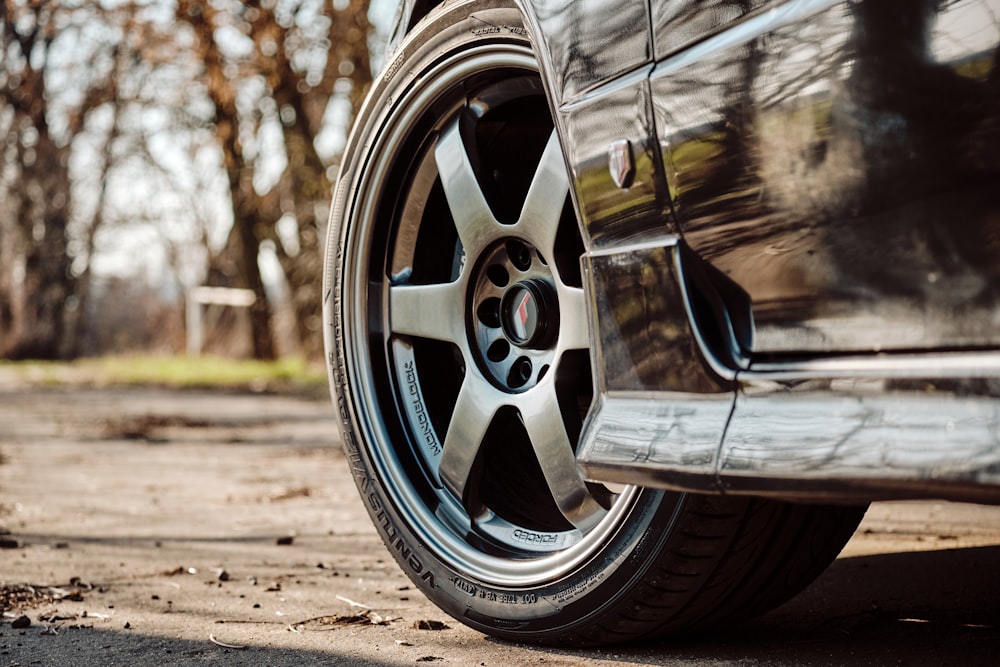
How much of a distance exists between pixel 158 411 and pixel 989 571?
23.4 ft

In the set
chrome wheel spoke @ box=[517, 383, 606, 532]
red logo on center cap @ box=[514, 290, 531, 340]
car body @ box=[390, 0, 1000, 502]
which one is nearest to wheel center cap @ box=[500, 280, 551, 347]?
red logo on center cap @ box=[514, 290, 531, 340]

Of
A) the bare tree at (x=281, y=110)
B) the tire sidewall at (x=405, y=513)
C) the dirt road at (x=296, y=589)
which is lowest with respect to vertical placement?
the dirt road at (x=296, y=589)

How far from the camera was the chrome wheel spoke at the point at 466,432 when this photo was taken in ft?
7.13

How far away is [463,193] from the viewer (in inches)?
89.0

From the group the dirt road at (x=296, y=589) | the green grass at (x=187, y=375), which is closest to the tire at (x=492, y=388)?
the dirt road at (x=296, y=589)

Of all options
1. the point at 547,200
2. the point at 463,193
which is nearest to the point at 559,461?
the point at 547,200

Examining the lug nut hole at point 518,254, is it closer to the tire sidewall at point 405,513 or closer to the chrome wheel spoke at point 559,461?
Answer: the chrome wheel spoke at point 559,461

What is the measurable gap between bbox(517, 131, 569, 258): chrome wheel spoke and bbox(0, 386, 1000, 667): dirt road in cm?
75

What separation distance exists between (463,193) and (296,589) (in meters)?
1.02

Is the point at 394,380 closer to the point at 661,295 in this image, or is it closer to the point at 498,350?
the point at 498,350

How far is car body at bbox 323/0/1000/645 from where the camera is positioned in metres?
1.32

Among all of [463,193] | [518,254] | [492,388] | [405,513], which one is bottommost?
[405,513]

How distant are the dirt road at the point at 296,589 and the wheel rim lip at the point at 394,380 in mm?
151

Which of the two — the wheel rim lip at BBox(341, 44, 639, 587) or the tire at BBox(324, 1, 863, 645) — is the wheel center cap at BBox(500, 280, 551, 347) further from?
the wheel rim lip at BBox(341, 44, 639, 587)
